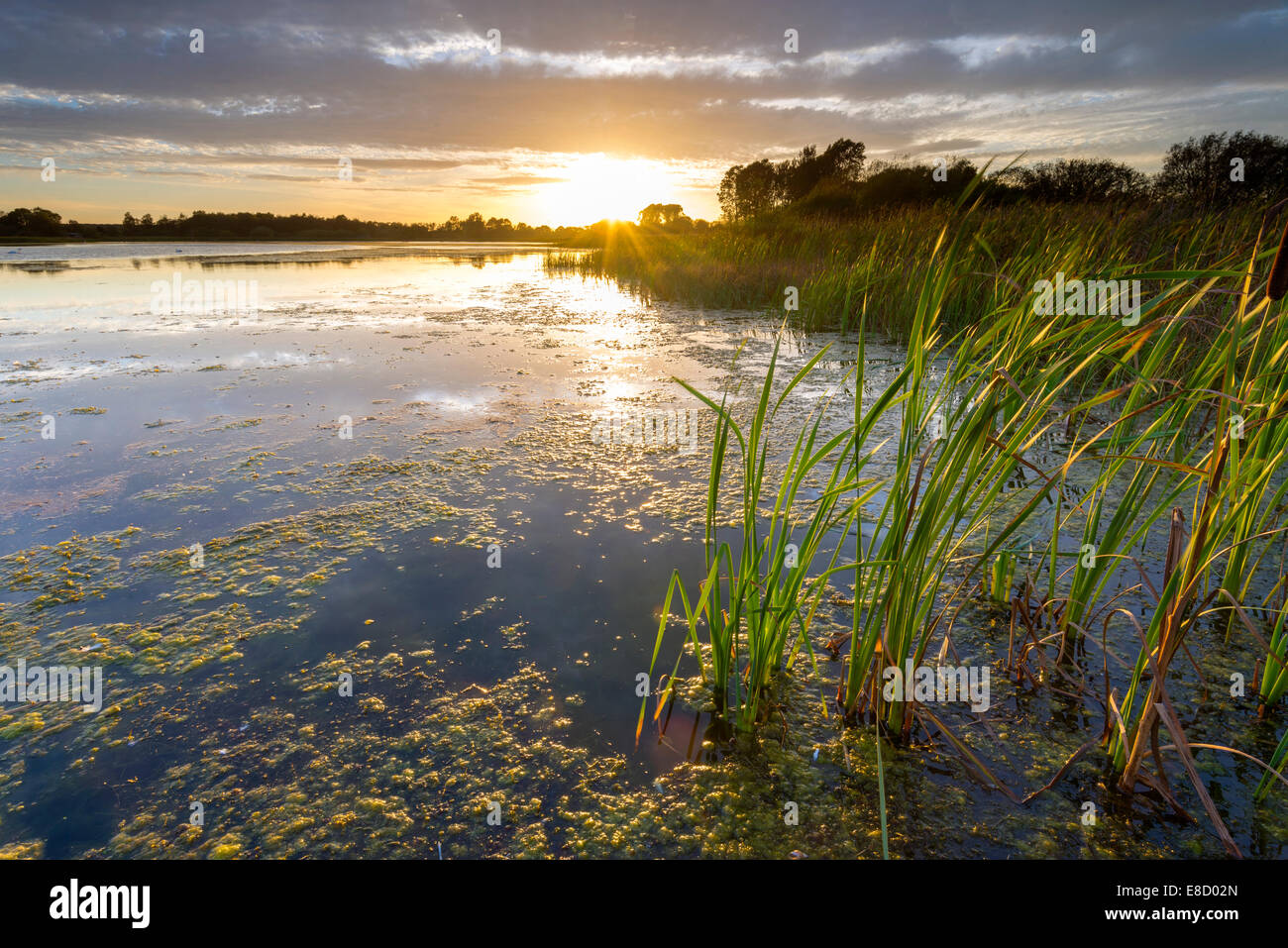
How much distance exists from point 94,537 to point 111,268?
17136 millimetres

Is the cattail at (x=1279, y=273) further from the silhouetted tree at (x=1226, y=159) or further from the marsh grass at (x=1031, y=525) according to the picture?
the silhouetted tree at (x=1226, y=159)

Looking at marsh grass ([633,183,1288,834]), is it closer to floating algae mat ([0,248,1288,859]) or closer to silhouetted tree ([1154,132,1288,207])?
floating algae mat ([0,248,1288,859])

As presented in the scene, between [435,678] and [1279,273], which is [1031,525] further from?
[435,678]

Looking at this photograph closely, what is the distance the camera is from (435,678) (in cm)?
172

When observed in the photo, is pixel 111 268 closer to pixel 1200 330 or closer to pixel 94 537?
pixel 94 537

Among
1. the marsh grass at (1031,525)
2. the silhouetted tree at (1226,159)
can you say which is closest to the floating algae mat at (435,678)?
the marsh grass at (1031,525)

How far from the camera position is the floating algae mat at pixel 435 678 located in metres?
1.25

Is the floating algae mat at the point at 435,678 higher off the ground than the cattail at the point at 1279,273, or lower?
lower

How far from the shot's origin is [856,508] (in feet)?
4.14

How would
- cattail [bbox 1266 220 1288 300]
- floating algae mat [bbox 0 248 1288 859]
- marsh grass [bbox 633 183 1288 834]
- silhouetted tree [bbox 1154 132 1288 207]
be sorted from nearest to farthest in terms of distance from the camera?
1. cattail [bbox 1266 220 1288 300]
2. marsh grass [bbox 633 183 1288 834]
3. floating algae mat [bbox 0 248 1288 859]
4. silhouetted tree [bbox 1154 132 1288 207]

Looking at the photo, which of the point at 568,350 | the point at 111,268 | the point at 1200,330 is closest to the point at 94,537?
the point at 568,350

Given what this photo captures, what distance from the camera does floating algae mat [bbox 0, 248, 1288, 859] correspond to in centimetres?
125

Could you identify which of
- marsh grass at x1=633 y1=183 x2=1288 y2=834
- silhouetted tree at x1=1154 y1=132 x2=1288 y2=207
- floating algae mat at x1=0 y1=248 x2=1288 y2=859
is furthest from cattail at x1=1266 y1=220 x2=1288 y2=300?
silhouetted tree at x1=1154 y1=132 x2=1288 y2=207

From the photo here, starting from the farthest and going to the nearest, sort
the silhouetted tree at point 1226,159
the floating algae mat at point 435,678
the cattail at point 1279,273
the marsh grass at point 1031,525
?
the silhouetted tree at point 1226,159 → the floating algae mat at point 435,678 → the marsh grass at point 1031,525 → the cattail at point 1279,273
